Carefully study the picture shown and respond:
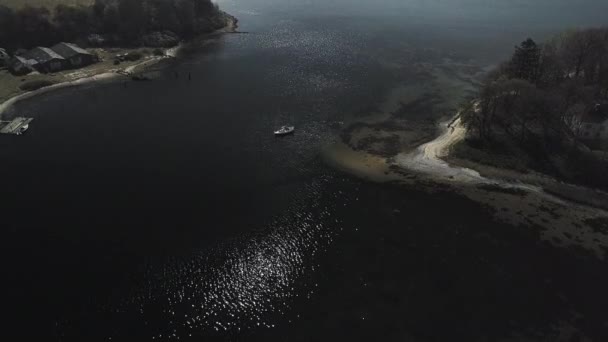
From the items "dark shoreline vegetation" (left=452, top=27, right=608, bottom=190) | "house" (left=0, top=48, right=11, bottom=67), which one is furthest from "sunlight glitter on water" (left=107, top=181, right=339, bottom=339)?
"house" (left=0, top=48, right=11, bottom=67)

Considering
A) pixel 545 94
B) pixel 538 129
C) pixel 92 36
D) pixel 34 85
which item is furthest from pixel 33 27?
pixel 538 129

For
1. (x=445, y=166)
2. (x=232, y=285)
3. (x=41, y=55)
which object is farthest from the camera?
(x=41, y=55)

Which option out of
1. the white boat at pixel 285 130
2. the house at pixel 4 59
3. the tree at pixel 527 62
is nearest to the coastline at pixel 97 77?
the house at pixel 4 59

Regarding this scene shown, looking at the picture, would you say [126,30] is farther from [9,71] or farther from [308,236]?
[308,236]

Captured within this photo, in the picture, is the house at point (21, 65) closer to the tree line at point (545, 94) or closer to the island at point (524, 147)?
the island at point (524, 147)

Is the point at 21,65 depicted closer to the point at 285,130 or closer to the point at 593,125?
the point at 285,130
